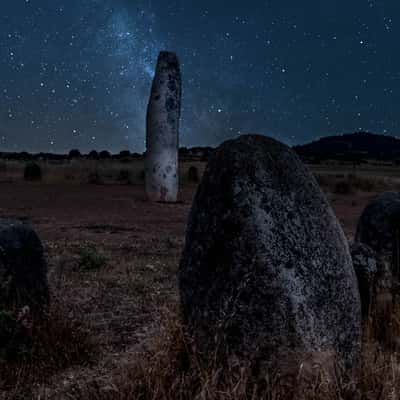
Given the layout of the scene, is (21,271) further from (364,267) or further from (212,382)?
(364,267)

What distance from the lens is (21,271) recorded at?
165 inches

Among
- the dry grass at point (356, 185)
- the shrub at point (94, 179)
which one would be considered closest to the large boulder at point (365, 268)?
the dry grass at point (356, 185)

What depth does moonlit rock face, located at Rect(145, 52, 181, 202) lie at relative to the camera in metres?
16.6

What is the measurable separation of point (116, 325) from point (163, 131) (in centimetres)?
1220

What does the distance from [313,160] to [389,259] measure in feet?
166

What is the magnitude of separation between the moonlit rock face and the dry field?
268 centimetres

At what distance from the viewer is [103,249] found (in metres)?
8.70

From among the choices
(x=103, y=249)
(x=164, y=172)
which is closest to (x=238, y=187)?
(x=103, y=249)

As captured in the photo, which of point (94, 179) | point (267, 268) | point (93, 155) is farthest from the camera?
point (93, 155)

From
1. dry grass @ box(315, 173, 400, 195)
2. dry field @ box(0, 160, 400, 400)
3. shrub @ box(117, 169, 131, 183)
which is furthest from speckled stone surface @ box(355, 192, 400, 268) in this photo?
shrub @ box(117, 169, 131, 183)

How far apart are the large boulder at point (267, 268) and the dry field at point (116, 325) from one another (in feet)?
0.74

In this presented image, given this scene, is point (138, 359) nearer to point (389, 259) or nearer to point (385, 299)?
point (385, 299)

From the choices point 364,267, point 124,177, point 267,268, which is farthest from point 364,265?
point 124,177

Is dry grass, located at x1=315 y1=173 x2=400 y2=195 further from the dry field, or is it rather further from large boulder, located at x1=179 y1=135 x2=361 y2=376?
large boulder, located at x1=179 y1=135 x2=361 y2=376
